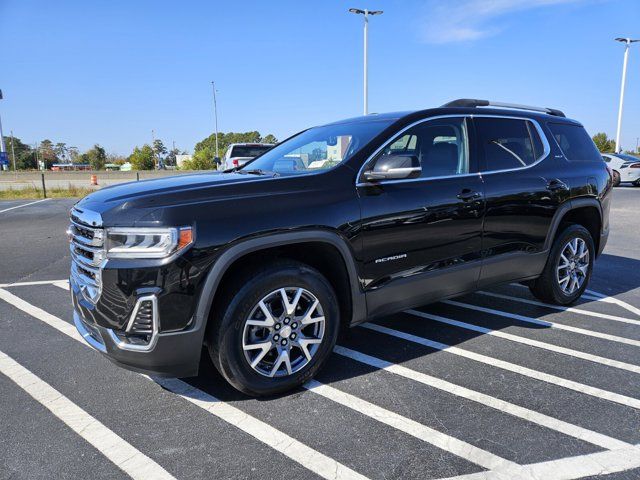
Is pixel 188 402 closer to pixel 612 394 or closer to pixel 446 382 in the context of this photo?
pixel 446 382

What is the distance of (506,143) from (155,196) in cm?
306

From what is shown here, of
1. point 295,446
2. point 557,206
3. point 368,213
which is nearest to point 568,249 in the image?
point 557,206

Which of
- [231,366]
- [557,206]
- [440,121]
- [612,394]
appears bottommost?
[612,394]

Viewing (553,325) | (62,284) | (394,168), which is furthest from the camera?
(62,284)

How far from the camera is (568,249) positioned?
15.4 ft

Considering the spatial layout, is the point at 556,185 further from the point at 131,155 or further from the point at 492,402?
the point at 131,155

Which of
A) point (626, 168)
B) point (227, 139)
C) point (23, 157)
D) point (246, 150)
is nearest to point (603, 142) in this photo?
point (626, 168)

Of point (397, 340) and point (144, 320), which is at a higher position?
point (144, 320)

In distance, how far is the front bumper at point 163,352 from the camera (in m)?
2.60

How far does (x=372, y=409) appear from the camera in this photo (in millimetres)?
2893

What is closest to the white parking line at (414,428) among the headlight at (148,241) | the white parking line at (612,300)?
the headlight at (148,241)

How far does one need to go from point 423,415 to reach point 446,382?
0.48 metres

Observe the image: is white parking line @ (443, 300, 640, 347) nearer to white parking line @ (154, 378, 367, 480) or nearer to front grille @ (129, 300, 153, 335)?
white parking line @ (154, 378, 367, 480)

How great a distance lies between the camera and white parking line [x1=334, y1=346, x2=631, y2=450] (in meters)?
2.58
